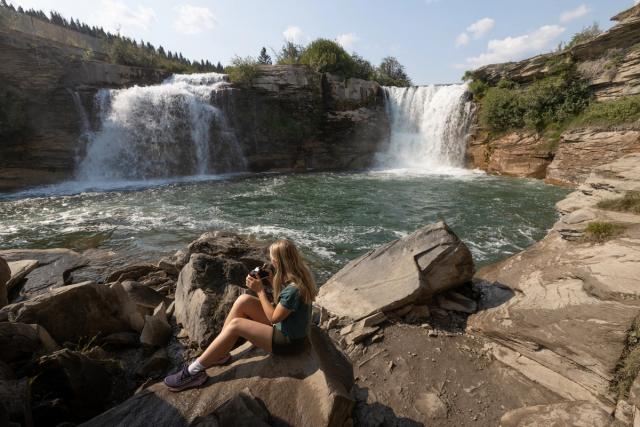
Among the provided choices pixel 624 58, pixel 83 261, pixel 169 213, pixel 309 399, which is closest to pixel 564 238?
pixel 309 399

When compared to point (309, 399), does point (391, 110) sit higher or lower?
higher

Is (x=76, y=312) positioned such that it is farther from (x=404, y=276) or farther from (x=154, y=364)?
(x=404, y=276)

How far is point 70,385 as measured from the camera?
3070mm

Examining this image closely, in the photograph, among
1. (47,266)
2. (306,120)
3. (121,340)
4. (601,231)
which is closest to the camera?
(121,340)

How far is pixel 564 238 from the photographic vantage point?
21.4 ft

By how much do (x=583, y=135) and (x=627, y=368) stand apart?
56.2ft

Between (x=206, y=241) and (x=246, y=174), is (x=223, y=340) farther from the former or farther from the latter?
(x=246, y=174)

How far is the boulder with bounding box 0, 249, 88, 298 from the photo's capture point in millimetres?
6477

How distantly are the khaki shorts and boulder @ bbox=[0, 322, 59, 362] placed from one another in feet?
8.04

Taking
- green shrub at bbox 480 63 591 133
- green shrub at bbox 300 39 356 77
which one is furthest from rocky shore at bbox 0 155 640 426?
green shrub at bbox 300 39 356 77

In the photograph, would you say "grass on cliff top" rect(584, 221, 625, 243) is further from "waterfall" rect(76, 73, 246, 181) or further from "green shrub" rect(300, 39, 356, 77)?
"green shrub" rect(300, 39, 356, 77)

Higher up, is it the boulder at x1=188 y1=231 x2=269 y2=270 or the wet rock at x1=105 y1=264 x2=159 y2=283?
the boulder at x1=188 y1=231 x2=269 y2=270

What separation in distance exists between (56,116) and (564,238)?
24.0 metres

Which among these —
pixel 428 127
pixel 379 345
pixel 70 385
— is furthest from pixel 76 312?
pixel 428 127
